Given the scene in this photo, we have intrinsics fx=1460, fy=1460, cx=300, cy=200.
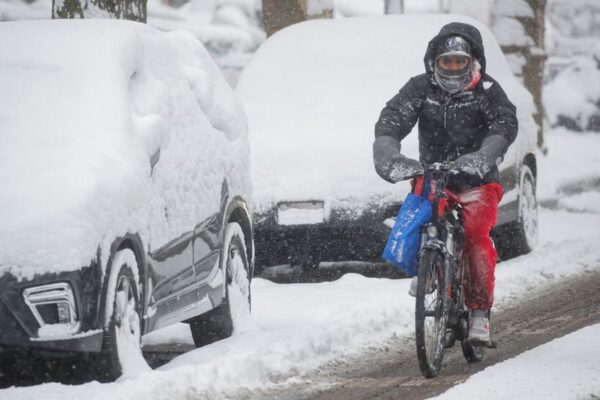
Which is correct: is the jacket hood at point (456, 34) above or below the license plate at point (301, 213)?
above

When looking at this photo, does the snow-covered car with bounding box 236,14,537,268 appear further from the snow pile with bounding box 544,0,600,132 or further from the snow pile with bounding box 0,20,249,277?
the snow pile with bounding box 544,0,600,132

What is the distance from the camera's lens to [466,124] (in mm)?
7727

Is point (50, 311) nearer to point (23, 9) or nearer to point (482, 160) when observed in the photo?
point (482, 160)

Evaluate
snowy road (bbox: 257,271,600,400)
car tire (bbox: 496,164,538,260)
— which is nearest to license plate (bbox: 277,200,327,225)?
Result: snowy road (bbox: 257,271,600,400)

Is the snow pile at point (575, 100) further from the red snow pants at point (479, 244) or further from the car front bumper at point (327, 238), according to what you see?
the red snow pants at point (479, 244)

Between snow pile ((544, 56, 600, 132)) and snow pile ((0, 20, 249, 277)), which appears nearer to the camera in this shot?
snow pile ((0, 20, 249, 277))

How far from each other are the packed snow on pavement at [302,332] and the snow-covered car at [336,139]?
0.36m

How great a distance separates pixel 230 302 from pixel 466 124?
1.90 metres

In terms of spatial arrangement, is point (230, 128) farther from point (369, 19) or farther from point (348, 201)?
point (369, 19)

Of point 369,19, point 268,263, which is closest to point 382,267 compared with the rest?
point 268,263

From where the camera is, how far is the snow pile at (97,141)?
6.42m

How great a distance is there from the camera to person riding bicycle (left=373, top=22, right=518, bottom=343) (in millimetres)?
7582

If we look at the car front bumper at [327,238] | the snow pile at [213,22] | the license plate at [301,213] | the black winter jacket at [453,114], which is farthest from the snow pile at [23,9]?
the black winter jacket at [453,114]

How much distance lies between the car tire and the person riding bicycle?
182 inches
